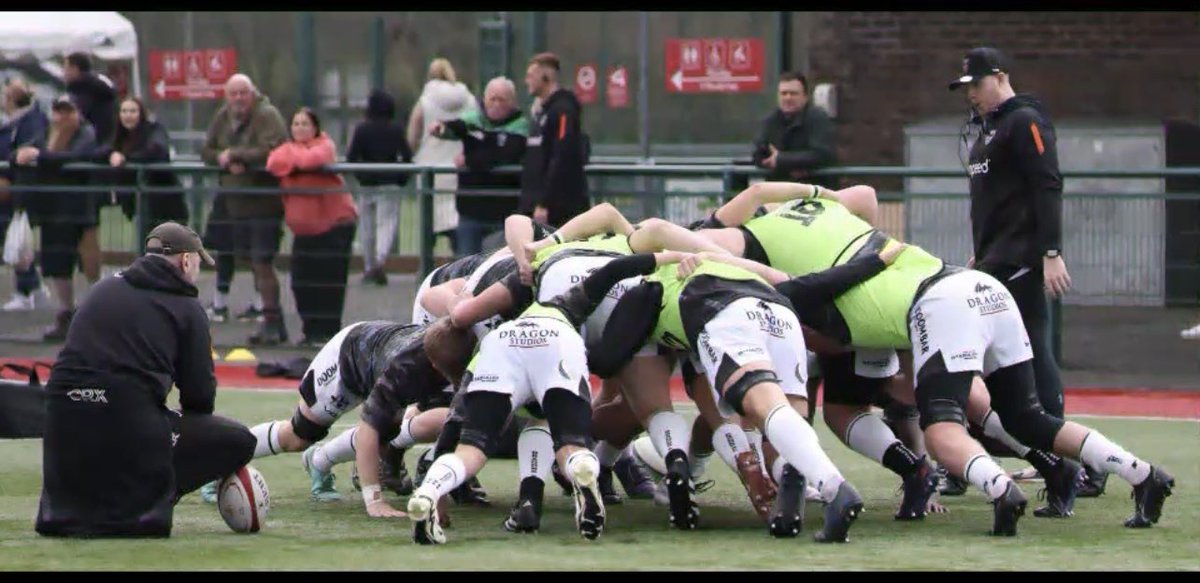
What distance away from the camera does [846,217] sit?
10.3m

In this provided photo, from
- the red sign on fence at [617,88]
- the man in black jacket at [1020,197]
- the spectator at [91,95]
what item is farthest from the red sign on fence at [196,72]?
the man in black jacket at [1020,197]

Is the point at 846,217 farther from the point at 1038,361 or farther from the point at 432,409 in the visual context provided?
the point at 432,409

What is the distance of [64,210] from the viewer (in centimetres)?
1798

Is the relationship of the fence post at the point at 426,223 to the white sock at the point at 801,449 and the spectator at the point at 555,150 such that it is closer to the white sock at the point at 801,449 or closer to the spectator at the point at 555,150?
the spectator at the point at 555,150

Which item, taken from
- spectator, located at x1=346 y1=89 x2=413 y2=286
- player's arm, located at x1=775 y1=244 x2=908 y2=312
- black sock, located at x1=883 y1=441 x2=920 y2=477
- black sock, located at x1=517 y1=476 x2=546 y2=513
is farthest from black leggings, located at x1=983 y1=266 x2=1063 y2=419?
spectator, located at x1=346 y1=89 x2=413 y2=286

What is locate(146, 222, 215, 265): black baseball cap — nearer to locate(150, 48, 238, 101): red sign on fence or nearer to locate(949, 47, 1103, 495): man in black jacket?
locate(949, 47, 1103, 495): man in black jacket

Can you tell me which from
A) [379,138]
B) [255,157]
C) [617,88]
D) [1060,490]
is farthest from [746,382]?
[617,88]

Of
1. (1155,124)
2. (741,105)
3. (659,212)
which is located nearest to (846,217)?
(659,212)

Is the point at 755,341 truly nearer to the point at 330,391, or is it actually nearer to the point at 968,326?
the point at 968,326

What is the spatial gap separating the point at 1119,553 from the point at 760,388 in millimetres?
1477

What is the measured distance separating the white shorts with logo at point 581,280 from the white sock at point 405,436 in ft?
3.54

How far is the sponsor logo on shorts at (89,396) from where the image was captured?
29.5 ft

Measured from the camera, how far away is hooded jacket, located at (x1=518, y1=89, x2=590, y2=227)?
617 inches

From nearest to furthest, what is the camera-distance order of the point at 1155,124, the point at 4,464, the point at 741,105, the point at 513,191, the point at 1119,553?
1. the point at 1119,553
2. the point at 4,464
3. the point at 513,191
4. the point at 1155,124
5. the point at 741,105
